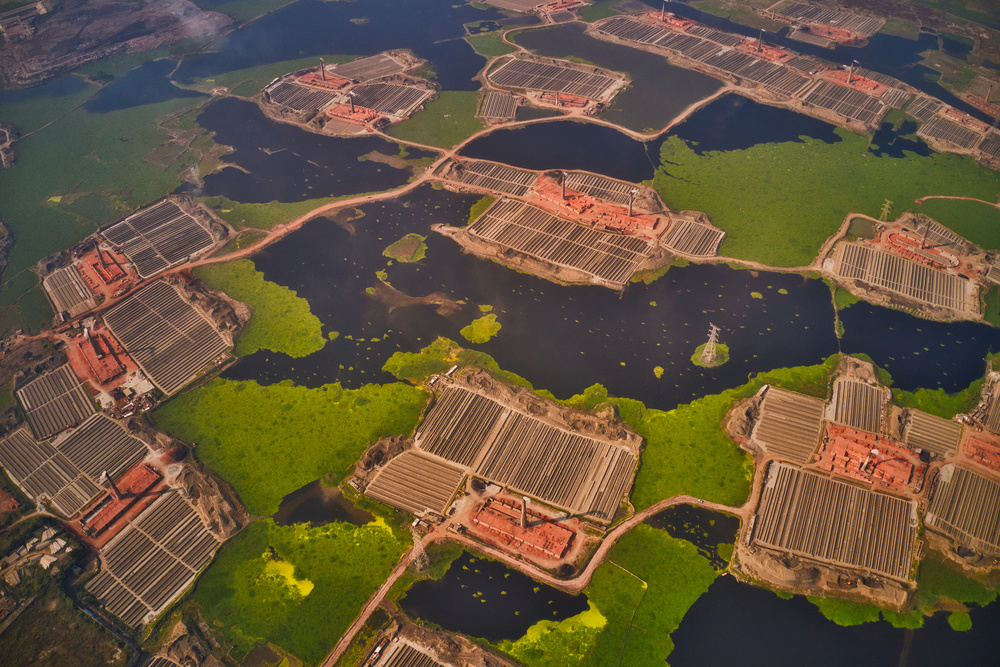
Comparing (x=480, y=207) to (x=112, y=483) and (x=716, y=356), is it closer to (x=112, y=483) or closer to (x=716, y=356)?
(x=716, y=356)

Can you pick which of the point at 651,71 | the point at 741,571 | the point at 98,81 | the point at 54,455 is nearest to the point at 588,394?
the point at 741,571

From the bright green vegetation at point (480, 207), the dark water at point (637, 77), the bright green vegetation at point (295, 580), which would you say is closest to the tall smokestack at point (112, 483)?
the bright green vegetation at point (295, 580)

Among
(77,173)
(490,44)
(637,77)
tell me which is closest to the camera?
(77,173)

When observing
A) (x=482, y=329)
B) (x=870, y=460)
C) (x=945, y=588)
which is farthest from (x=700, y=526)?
(x=482, y=329)

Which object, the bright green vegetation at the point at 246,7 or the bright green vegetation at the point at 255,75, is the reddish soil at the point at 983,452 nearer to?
the bright green vegetation at the point at 255,75

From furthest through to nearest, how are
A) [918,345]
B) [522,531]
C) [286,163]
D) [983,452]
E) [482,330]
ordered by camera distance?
[286,163]
[482,330]
[918,345]
[983,452]
[522,531]

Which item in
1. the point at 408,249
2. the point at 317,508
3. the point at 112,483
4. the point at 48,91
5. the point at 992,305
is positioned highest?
the point at 48,91

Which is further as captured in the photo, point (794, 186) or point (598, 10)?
point (598, 10)
